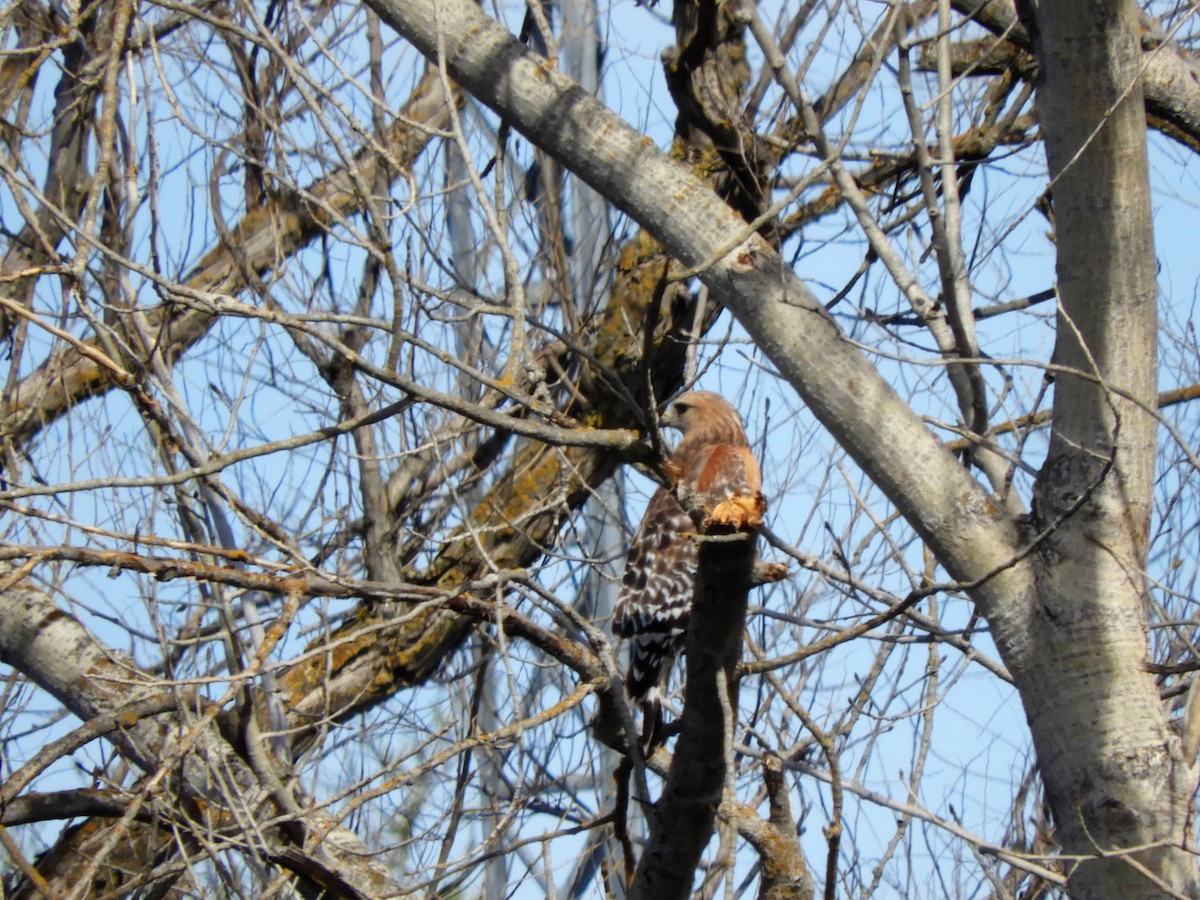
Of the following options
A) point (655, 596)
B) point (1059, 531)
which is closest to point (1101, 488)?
point (1059, 531)

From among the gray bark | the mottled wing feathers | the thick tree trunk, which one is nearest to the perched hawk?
the mottled wing feathers

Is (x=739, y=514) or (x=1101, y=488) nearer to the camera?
(x=739, y=514)

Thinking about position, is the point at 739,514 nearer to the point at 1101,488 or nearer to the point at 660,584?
the point at 1101,488

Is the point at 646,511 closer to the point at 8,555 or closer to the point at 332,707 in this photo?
the point at 332,707

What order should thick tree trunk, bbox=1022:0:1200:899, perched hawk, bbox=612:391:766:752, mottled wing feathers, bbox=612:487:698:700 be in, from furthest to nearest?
mottled wing feathers, bbox=612:487:698:700
perched hawk, bbox=612:391:766:752
thick tree trunk, bbox=1022:0:1200:899

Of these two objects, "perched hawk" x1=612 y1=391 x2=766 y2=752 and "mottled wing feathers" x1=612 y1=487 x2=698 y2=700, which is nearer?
"perched hawk" x1=612 y1=391 x2=766 y2=752

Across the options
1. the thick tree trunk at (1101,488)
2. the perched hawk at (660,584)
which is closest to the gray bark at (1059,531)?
the thick tree trunk at (1101,488)

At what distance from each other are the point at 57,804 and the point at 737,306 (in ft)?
7.41

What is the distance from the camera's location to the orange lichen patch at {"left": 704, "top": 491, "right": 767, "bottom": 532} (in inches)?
102

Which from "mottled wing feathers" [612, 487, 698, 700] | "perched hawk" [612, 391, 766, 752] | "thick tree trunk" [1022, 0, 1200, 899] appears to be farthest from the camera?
"mottled wing feathers" [612, 487, 698, 700]

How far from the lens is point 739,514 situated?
2609 mm

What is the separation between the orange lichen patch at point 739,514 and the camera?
260 cm

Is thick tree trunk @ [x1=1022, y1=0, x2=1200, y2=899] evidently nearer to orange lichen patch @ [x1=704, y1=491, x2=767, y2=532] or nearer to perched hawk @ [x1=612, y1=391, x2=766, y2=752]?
orange lichen patch @ [x1=704, y1=491, x2=767, y2=532]

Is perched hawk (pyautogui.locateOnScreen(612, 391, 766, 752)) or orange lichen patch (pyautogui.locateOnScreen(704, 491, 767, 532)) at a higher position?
perched hawk (pyautogui.locateOnScreen(612, 391, 766, 752))
